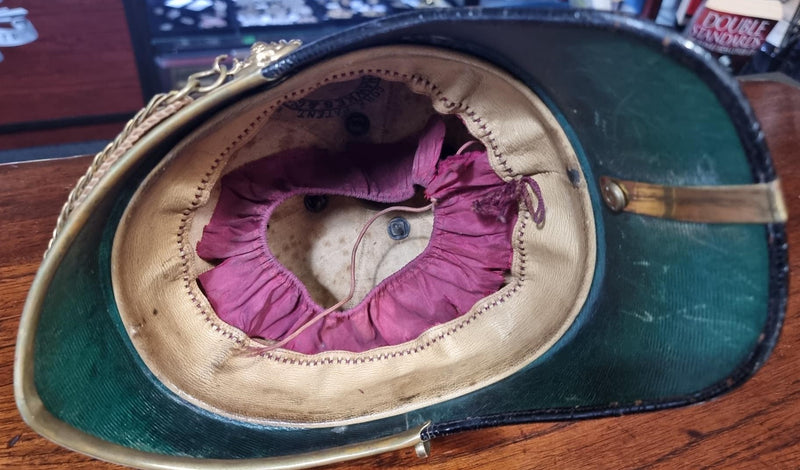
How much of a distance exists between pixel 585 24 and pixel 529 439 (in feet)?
1.17

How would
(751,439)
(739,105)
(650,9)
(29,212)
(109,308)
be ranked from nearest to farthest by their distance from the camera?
(739,105) < (109,308) < (751,439) < (29,212) < (650,9)

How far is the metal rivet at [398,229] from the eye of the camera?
0.62 m

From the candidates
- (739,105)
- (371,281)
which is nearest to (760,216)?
(739,105)

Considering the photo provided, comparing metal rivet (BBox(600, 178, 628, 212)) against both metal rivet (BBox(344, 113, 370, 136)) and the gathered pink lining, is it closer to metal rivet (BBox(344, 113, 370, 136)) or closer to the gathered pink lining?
the gathered pink lining

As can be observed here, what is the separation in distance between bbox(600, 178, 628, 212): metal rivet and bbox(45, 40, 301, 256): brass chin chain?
0.68 feet

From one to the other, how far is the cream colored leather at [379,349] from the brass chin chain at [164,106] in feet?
0.09

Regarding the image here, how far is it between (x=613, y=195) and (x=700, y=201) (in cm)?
6

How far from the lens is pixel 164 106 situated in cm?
36

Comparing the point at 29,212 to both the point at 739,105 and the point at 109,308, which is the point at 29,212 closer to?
the point at 109,308

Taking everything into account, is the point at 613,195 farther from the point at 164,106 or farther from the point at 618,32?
the point at 164,106

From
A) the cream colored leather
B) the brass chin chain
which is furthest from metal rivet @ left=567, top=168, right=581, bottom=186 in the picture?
the brass chin chain

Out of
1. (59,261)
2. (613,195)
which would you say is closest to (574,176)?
(613,195)

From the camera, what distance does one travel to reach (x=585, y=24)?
29 centimetres

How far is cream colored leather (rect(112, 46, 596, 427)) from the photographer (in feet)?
1.35
